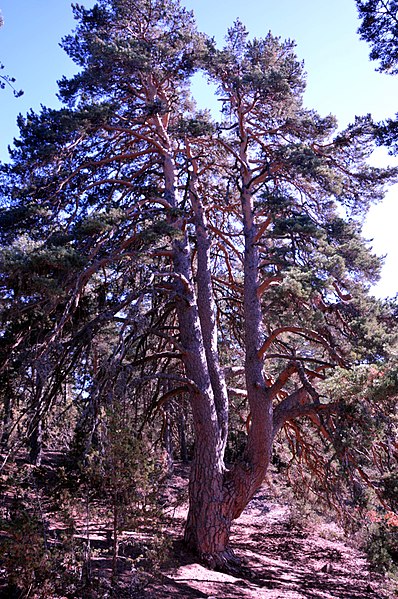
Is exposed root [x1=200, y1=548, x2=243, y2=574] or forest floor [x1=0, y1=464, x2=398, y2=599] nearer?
forest floor [x1=0, y1=464, x2=398, y2=599]

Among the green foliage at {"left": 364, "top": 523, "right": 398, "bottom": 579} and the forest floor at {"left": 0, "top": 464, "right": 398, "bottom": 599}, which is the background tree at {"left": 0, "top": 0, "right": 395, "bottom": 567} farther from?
the green foliage at {"left": 364, "top": 523, "right": 398, "bottom": 579}

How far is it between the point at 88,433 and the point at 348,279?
19.4 ft

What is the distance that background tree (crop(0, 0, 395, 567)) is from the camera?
7.53m

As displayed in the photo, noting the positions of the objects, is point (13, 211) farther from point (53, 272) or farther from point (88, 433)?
point (88, 433)

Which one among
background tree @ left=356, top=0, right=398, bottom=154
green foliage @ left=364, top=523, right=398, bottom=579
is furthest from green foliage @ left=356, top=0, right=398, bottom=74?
green foliage @ left=364, top=523, right=398, bottom=579

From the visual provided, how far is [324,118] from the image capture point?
34.8 feet

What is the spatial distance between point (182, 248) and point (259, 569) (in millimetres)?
6882

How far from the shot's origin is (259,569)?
950cm

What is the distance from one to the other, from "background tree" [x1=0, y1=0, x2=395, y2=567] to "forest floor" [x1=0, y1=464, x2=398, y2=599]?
0.75 m

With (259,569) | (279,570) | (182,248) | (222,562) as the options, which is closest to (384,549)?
(222,562)

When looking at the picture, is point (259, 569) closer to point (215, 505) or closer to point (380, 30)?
point (215, 505)

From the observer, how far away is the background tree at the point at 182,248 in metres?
7.53

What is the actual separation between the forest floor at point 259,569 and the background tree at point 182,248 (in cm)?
75

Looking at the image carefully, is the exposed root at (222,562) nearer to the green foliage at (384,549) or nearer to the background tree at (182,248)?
the background tree at (182,248)
